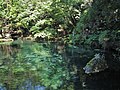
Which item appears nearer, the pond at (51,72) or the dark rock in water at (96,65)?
the pond at (51,72)

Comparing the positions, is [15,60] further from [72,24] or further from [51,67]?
[72,24]

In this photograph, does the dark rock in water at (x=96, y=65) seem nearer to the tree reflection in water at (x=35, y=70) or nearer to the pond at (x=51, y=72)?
the pond at (x=51, y=72)

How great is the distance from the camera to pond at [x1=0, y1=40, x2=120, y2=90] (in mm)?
15797

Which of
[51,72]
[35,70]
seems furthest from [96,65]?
[35,70]

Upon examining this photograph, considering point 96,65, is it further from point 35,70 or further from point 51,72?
point 35,70

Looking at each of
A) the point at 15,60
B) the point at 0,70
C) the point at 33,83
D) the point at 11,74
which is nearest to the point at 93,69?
the point at 33,83

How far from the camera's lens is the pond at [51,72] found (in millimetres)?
15797

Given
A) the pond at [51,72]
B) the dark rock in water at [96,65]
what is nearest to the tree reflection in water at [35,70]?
the pond at [51,72]

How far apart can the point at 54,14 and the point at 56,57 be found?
16483mm

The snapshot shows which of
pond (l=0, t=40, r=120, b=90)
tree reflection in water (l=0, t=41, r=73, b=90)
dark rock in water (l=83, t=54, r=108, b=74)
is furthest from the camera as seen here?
dark rock in water (l=83, t=54, r=108, b=74)

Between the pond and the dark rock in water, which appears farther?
the dark rock in water

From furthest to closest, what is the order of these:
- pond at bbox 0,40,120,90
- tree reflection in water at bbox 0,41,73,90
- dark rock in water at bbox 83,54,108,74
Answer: dark rock in water at bbox 83,54,108,74 < tree reflection in water at bbox 0,41,73,90 < pond at bbox 0,40,120,90

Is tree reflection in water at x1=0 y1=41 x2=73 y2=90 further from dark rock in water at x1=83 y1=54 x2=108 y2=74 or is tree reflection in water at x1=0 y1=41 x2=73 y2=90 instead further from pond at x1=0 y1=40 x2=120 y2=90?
dark rock in water at x1=83 y1=54 x2=108 y2=74

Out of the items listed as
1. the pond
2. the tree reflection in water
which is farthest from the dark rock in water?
the tree reflection in water
